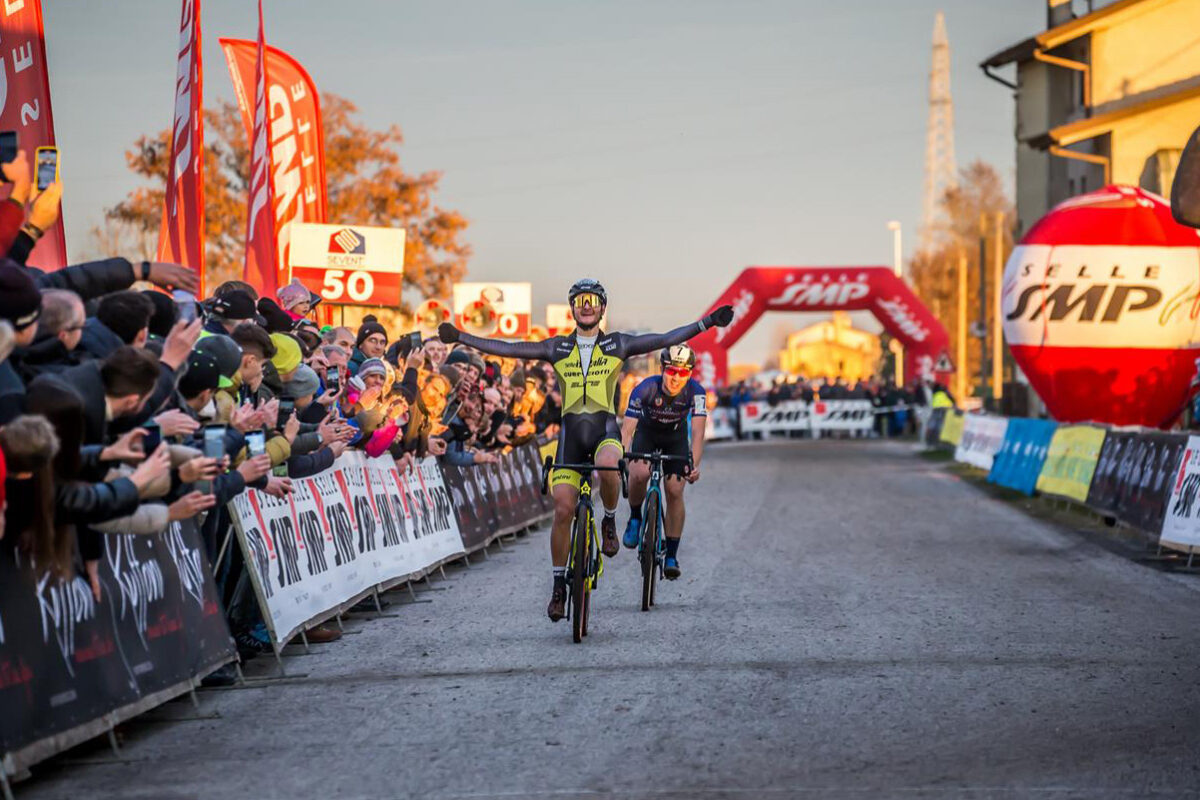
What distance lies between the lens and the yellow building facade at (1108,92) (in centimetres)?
4603

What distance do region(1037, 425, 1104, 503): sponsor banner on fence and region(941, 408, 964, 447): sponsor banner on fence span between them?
16672 millimetres

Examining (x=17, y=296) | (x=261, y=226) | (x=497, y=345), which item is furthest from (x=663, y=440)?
(x=17, y=296)

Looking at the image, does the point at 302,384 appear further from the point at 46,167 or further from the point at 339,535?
the point at 46,167

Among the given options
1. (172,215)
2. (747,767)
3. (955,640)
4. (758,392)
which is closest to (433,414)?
(172,215)

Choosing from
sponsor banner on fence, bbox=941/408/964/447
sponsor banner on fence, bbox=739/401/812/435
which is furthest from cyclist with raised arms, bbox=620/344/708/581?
sponsor banner on fence, bbox=739/401/812/435

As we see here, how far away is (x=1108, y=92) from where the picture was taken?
163ft

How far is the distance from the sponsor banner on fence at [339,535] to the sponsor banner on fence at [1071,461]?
9.49 m

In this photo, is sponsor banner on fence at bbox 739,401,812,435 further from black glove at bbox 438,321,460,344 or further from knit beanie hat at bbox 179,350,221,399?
knit beanie hat at bbox 179,350,221,399

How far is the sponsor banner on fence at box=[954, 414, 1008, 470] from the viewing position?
3183cm

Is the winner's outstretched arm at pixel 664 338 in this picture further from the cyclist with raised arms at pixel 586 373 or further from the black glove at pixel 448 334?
the black glove at pixel 448 334

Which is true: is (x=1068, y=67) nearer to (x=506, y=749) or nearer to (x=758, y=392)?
(x=758, y=392)

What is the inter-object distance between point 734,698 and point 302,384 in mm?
4090

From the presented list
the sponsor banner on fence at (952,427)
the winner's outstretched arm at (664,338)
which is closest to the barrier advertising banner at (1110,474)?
the winner's outstretched arm at (664,338)

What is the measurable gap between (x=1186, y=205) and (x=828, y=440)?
45.3 m
